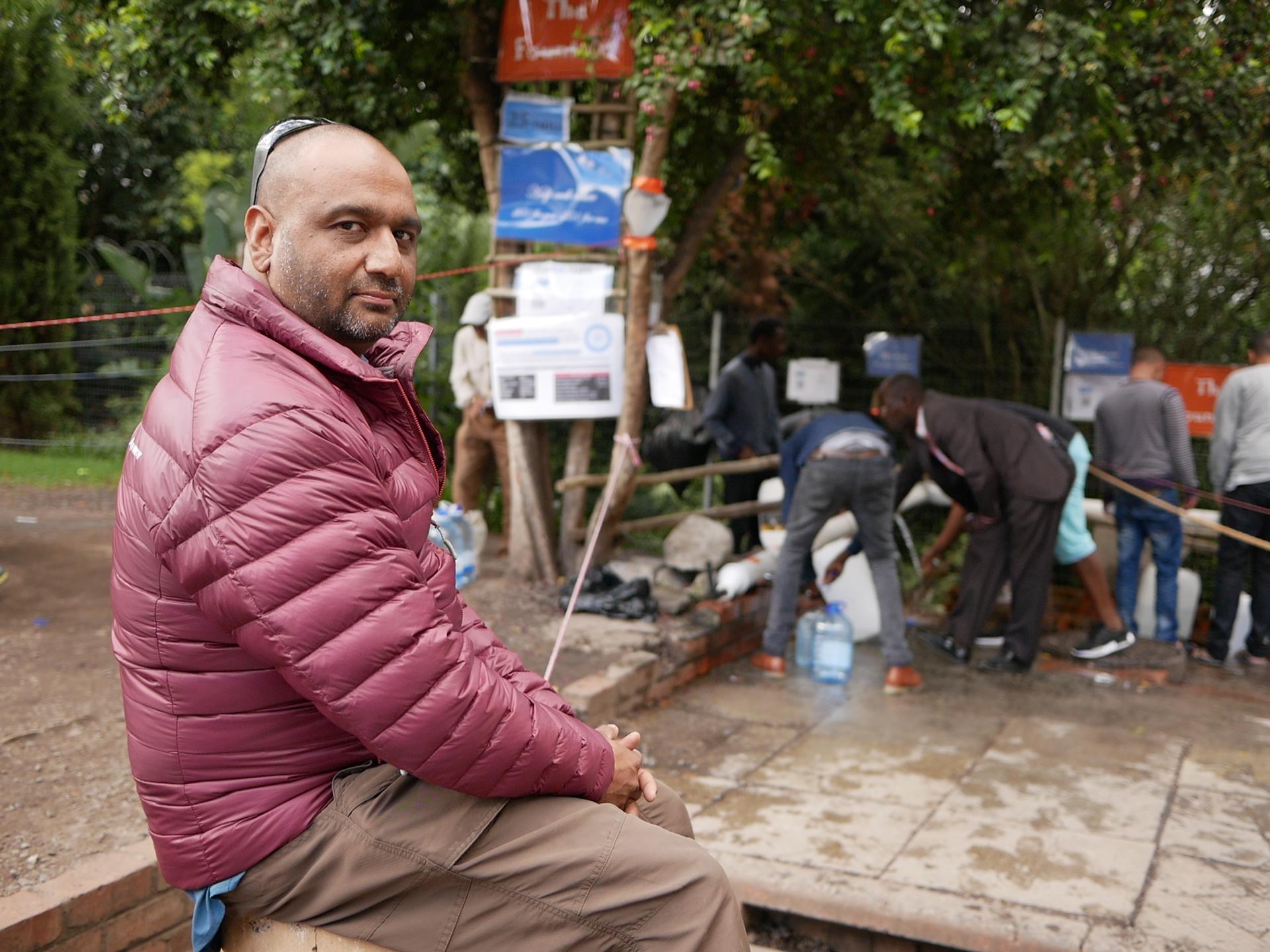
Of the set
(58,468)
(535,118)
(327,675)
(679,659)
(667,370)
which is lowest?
(58,468)

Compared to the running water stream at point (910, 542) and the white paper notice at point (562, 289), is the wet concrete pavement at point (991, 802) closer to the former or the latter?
the running water stream at point (910, 542)

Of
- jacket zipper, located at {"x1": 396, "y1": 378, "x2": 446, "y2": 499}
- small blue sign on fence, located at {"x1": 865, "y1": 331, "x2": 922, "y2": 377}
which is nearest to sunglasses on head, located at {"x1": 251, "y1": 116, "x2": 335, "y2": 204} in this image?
jacket zipper, located at {"x1": 396, "y1": 378, "x2": 446, "y2": 499}

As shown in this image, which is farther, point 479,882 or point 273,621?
point 479,882

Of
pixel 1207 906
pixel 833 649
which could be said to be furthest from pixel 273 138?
pixel 833 649

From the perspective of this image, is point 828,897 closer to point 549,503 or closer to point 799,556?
point 799,556

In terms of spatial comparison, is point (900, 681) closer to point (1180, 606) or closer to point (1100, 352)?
point (1180, 606)

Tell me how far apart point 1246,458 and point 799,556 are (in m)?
3.06

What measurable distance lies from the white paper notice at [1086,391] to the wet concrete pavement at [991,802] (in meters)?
2.57

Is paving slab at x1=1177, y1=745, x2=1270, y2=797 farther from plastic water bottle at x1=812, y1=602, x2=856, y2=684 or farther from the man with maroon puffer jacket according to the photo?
the man with maroon puffer jacket

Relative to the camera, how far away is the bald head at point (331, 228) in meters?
2.14

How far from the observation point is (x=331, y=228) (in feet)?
7.07

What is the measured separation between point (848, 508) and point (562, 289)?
215cm

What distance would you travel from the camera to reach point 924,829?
4645 mm

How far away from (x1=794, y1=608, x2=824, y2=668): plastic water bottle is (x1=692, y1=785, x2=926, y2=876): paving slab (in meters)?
2.20
